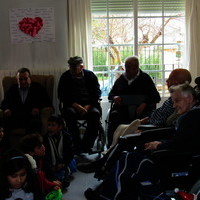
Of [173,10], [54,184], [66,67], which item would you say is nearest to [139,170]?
[54,184]

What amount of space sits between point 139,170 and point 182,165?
31 centimetres

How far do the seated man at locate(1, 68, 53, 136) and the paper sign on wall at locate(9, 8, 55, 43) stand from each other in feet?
2.53

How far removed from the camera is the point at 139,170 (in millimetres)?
2467

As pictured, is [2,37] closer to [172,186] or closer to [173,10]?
[173,10]

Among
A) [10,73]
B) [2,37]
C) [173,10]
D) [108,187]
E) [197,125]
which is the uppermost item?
[173,10]

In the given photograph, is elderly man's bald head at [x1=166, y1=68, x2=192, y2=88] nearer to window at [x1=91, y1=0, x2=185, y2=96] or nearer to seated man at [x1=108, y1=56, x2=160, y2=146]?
seated man at [x1=108, y1=56, x2=160, y2=146]

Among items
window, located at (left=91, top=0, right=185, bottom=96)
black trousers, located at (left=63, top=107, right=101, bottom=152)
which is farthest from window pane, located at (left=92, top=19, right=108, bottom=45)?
black trousers, located at (left=63, top=107, right=101, bottom=152)

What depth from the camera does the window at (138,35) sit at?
4.80 meters

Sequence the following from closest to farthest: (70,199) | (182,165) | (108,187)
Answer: (182,165)
(108,187)
(70,199)

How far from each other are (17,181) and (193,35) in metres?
3.33

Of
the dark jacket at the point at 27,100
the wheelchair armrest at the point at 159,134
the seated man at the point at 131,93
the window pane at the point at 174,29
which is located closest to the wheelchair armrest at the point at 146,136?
the wheelchair armrest at the point at 159,134

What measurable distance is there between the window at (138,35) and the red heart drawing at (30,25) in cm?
75

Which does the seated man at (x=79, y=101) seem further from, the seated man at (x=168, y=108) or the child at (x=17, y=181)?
the child at (x=17, y=181)

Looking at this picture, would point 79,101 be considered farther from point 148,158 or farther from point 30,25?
point 148,158
